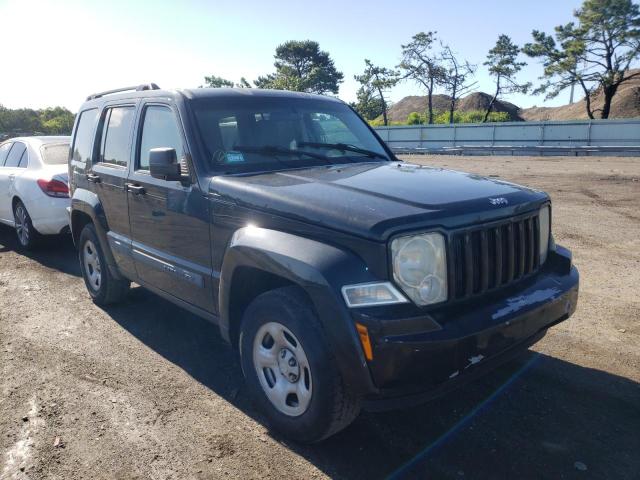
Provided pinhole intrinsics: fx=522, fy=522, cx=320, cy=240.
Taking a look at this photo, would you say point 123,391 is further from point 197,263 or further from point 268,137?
point 268,137

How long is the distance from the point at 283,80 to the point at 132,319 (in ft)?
188

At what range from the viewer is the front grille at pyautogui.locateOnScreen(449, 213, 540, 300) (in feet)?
8.81

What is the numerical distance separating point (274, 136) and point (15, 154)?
6129 mm

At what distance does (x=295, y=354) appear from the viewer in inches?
113

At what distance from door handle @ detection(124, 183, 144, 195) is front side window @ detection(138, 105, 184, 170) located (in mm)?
160

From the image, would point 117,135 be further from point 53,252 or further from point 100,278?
point 53,252

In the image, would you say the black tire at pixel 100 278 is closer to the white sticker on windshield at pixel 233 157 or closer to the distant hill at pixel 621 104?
the white sticker on windshield at pixel 233 157

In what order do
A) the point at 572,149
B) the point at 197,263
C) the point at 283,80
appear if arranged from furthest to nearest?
the point at 283,80
the point at 572,149
the point at 197,263

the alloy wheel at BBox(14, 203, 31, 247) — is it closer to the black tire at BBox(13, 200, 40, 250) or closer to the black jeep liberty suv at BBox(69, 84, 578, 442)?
the black tire at BBox(13, 200, 40, 250)

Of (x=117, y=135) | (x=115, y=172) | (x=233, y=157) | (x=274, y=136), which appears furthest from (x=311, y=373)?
(x=117, y=135)

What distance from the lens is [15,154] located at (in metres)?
8.18

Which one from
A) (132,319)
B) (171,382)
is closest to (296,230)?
(171,382)

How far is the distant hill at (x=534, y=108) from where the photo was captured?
5294cm

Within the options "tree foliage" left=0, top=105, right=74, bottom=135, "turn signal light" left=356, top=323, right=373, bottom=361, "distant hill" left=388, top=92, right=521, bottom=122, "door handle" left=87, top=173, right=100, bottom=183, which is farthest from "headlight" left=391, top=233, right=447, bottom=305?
"distant hill" left=388, top=92, right=521, bottom=122
